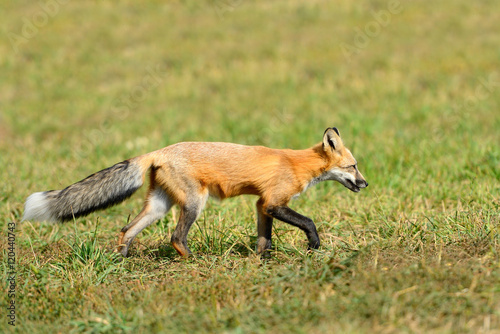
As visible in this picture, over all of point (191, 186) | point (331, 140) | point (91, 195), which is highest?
point (331, 140)

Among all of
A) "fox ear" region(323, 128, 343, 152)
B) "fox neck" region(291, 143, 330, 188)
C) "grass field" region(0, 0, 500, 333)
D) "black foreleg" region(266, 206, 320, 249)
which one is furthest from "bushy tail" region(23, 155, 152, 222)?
"fox ear" region(323, 128, 343, 152)

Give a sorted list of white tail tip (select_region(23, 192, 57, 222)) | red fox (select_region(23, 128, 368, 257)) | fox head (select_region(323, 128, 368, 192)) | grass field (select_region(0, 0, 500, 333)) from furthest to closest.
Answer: fox head (select_region(323, 128, 368, 192)) < red fox (select_region(23, 128, 368, 257)) < white tail tip (select_region(23, 192, 57, 222)) < grass field (select_region(0, 0, 500, 333))

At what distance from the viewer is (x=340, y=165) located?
5906 millimetres

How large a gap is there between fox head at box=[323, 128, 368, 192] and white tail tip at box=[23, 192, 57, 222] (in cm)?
310

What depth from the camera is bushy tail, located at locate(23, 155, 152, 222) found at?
5320 mm

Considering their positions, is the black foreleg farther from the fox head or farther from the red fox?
the fox head

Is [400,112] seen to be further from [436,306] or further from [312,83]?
[436,306]

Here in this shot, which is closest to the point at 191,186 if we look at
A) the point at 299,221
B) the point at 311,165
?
the point at 299,221

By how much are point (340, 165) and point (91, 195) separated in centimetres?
283

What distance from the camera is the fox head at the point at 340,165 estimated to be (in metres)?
5.83

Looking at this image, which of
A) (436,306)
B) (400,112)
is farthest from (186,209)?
(400,112)

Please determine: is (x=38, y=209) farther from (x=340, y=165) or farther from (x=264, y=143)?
(x=264, y=143)

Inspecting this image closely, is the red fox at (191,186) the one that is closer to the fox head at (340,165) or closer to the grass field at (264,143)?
the fox head at (340,165)

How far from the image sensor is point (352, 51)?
56.0ft
